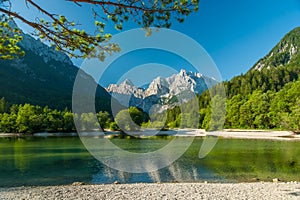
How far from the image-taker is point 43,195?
1000 centimetres

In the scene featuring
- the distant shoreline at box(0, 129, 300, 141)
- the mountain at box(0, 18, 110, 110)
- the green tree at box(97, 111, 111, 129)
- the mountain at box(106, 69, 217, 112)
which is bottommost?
the distant shoreline at box(0, 129, 300, 141)

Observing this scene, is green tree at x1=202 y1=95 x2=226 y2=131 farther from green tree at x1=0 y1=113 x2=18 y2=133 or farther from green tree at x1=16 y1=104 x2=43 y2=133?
green tree at x1=0 y1=113 x2=18 y2=133

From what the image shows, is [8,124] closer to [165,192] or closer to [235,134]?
[235,134]

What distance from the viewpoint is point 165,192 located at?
10227mm

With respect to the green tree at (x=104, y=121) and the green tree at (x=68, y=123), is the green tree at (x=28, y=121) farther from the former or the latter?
the green tree at (x=104, y=121)

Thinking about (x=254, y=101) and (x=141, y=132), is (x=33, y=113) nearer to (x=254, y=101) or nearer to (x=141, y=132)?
(x=141, y=132)

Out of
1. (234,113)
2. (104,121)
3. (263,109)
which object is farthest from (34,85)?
(263,109)

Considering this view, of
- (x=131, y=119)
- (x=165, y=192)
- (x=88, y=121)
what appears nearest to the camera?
(x=165, y=192)

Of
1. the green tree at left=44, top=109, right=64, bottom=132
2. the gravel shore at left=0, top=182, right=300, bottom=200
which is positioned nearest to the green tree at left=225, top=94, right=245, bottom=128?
the green tree at left=44, top=109, right=64, bottom=132

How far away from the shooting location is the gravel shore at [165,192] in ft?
31.0

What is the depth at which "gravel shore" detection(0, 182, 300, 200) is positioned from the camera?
9453mm

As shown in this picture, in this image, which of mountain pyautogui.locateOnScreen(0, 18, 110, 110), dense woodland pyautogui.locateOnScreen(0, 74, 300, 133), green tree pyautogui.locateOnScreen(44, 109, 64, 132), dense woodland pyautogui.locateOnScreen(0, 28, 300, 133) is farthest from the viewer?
mountain pyautogui.locateOnScreen(0, 18, 110, 110)

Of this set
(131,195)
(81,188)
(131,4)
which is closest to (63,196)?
(81,188)

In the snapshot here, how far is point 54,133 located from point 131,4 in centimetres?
7100
